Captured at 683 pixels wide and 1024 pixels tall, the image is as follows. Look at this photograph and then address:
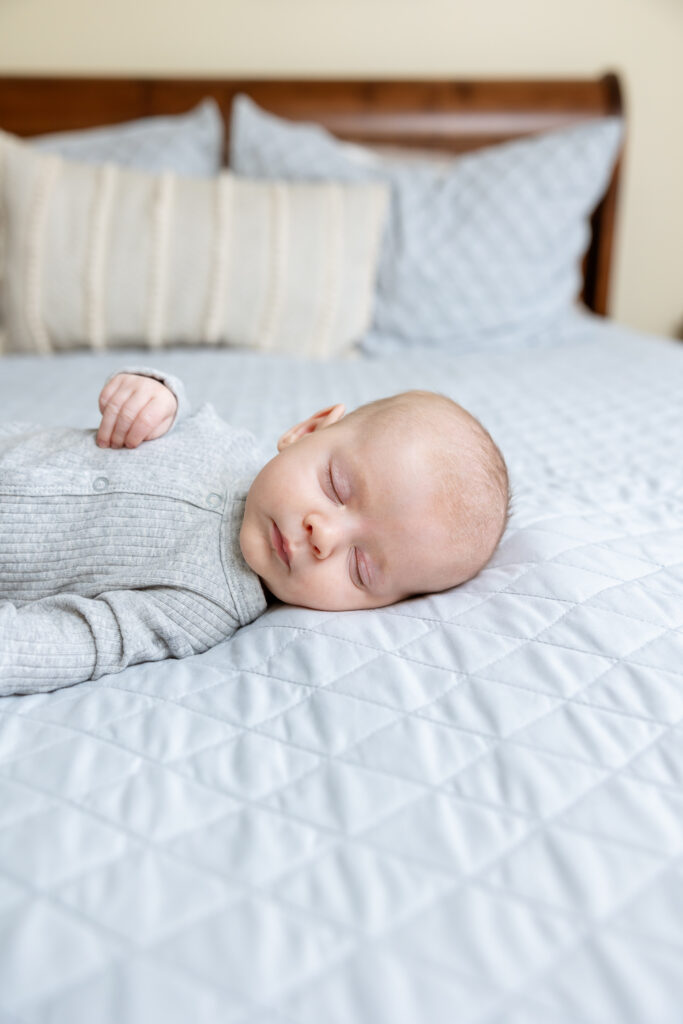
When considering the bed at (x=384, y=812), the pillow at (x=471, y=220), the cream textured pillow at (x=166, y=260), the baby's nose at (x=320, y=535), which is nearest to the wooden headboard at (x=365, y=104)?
the pillow at (x=471, y=220)

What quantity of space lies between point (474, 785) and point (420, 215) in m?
1.65

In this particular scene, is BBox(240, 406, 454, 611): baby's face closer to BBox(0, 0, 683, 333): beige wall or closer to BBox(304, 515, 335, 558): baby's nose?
BBox(304, 515, 335, 558): baby's nose

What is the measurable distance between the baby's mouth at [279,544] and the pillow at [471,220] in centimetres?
123

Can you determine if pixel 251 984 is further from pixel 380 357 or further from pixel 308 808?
pixel 380 357

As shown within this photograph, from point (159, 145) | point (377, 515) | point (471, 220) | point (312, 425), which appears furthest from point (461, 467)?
point (159, 145)

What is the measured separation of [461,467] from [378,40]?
2067 millimetres

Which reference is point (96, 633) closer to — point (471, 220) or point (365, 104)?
point (471, 220)

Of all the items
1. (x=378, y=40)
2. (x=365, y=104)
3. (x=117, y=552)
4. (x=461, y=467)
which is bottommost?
(x=117, y=552)

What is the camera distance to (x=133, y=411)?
90 cm

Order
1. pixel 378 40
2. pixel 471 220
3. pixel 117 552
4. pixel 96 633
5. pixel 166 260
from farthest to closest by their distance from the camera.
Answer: pixel 378 40 < pixel 471 220 < pixel 166 260 < pixel 117 552 < pixel 96 633

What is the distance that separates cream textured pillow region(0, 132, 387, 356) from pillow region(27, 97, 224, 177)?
0.35 feet

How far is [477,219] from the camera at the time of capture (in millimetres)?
1947

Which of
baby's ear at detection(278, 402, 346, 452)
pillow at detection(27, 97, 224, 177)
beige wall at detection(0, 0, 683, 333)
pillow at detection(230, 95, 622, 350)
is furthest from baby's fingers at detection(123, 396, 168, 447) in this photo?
beige wall at detection(0, 0, 683, 333)

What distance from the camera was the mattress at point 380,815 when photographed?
1.36 feet
